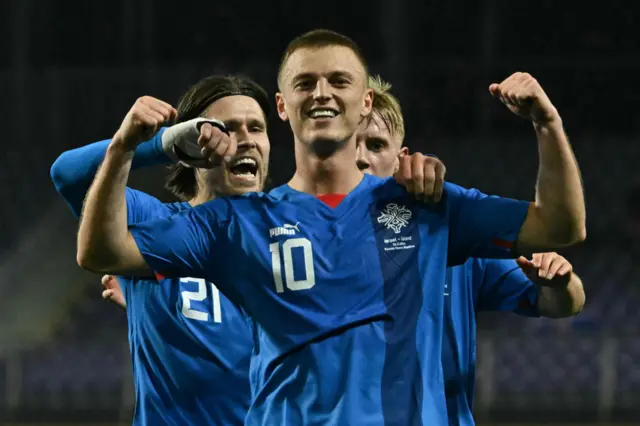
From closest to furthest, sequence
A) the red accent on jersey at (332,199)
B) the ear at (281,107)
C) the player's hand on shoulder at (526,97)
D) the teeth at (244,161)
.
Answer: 1. the player's hand on shoulder at (526,97)
2. the red accent on jersey at (332,199)
3. the ear at (281,107)
4. the teeth at (244,161)

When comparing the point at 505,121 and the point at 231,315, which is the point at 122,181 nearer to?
the point at 231,315

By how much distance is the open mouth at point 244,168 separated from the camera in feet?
13.3

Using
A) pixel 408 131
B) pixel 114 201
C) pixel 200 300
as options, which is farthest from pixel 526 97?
pixel 408 131

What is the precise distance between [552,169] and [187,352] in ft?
4.91

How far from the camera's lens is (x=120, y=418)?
9.81 m

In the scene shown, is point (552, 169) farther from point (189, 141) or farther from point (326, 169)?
point (189, 141)

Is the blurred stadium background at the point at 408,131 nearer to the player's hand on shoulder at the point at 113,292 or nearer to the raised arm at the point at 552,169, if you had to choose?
the player's hand on shoulder at the point at 113,292

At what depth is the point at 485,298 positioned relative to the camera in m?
3.95

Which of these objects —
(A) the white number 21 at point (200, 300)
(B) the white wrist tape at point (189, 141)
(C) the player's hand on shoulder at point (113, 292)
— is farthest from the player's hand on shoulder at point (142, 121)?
(C) the player's hand on shoulder at point (113, 292)

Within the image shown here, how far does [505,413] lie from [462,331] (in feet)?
20.5

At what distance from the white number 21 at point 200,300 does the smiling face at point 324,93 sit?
2.97ft

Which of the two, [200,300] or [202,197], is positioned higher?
[202,197]

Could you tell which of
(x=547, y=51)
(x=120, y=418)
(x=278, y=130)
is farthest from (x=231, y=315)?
(x=547, y=51)

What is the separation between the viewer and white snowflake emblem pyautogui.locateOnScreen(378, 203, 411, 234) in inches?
119
